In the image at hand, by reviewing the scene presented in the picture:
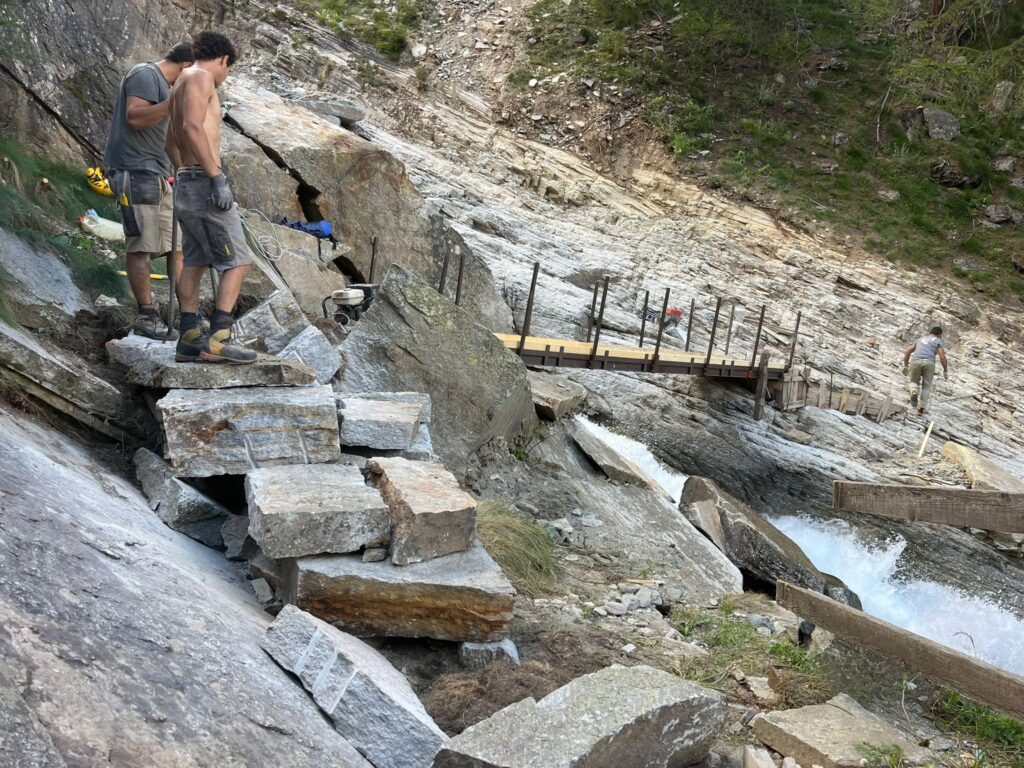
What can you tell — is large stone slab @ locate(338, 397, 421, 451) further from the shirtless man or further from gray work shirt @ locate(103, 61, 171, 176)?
gray work shirt @ locate(103, 61, 171, 176)

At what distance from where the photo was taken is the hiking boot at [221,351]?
474 centimetres

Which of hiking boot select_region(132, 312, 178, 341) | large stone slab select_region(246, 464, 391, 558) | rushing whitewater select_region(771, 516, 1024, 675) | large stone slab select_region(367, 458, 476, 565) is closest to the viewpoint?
large stone slab select_region(246, 464, 391, 558)

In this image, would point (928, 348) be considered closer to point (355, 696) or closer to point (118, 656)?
point (355, 696)

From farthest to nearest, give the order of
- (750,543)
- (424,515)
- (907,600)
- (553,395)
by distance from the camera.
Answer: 1. (907,600)
2. (553,395)
3. (750,543)
4. (424,515)

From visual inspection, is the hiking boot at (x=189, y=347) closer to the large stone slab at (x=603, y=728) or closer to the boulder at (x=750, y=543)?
the large stone slab at (x=603, y=728)

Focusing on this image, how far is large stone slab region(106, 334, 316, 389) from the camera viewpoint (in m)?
4.62

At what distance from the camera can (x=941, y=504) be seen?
4.22 metres

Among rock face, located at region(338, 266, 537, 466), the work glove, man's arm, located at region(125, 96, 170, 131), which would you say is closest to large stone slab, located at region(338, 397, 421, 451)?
the work glove

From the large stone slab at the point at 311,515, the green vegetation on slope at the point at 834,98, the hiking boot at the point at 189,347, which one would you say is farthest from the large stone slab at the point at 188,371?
the green vegetation on slope at the point at 834,98

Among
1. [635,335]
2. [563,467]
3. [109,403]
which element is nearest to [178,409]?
[109,403]

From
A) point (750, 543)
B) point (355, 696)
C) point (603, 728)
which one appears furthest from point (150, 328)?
point (750, 543)

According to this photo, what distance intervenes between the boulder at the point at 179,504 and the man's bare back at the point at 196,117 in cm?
166

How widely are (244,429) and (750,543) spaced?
6275 millimetres

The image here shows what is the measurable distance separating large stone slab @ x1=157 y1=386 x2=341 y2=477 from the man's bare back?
1277 mm
